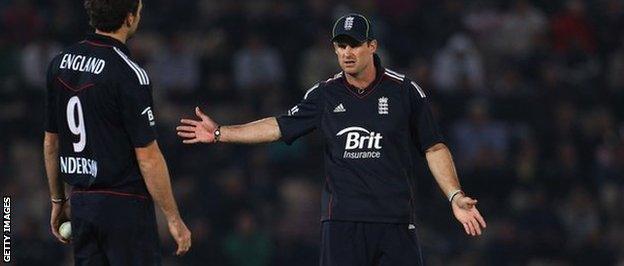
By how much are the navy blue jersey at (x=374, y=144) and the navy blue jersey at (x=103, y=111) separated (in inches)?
50.5

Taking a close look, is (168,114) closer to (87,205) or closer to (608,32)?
(608,32)

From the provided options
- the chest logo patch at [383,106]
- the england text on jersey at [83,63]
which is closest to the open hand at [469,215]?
the chest logo patch at [383,106]

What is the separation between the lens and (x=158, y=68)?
1675cm

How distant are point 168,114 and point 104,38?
8593mm

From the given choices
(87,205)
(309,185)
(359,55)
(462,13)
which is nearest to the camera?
(87,205)

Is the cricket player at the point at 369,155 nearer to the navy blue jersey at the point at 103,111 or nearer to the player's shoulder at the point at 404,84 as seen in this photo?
the player's shoulder at the point at 404,84

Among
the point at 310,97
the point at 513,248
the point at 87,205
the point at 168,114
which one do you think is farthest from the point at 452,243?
the point at 87,205

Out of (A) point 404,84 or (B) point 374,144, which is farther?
(A) point 404,84

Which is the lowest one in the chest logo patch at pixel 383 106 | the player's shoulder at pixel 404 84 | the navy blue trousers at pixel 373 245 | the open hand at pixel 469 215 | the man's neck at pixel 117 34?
the navy blue trousers at pixel 373 245

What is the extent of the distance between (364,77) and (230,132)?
87cm

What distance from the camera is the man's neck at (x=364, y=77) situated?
26.9 ft

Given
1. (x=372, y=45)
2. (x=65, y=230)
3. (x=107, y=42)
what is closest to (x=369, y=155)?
(x=372, y=45)

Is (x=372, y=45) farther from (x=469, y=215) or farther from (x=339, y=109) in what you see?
(x=469, y=215)

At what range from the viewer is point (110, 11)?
7.35m
